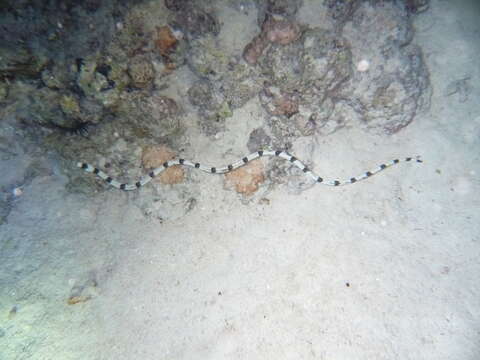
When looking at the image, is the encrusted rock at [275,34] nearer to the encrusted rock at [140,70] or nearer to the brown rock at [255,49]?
the brown rock at [255,49]

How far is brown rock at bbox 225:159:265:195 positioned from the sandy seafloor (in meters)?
0.30

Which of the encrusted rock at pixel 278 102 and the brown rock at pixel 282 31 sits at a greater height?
the brown rock at pixel 282 31

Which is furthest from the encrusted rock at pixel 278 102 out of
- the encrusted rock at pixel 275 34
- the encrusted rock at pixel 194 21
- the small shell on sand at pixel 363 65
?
the encrusted rock at pixel 194 21

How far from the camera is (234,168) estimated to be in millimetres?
5289

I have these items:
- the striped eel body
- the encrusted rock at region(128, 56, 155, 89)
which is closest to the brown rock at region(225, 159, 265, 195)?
the striped eel body

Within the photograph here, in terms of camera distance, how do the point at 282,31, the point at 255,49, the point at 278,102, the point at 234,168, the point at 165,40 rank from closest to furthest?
the point at 282,31 < the point at 165,40 < the point at 255,49 < the point at 278,102 < the point at 234,168

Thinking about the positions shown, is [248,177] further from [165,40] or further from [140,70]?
[165,40]

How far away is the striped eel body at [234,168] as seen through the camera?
527 cm

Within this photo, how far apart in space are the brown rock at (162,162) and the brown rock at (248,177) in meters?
1.10

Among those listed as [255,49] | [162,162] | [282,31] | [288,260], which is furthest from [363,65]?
[162,162]

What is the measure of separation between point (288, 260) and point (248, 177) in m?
1.73

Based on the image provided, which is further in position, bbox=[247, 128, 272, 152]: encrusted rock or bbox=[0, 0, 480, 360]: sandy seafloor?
bbox=[247, 128, 272, 152]: encrusted rock

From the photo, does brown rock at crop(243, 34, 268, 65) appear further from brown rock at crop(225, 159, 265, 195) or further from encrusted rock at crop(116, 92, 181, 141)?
brown rock at crop(225, 159, 265, 195)

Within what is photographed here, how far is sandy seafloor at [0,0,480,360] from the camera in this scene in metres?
3.98
